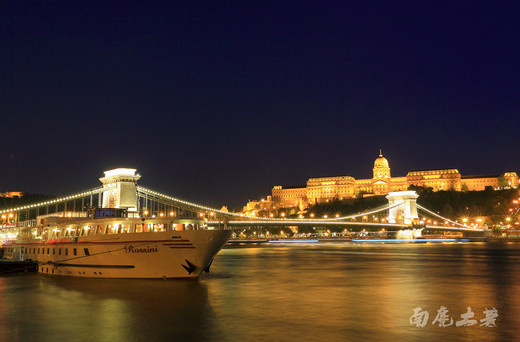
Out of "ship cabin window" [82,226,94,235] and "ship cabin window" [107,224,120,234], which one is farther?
"ship cabin window" [82,226,94,235]

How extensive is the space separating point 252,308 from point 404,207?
124052 millimetres

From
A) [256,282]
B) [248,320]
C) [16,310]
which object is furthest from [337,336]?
[256,282]

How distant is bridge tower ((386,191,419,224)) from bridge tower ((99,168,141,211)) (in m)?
85.2

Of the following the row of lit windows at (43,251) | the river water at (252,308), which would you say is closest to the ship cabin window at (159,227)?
the river water at (252,308)

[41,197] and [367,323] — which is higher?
[41,197]

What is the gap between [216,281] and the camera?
94.0 ft

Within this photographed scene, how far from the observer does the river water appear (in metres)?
14.3

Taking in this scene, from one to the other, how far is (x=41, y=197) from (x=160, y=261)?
9983cm

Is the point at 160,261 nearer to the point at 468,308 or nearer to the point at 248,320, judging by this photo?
the point at 248,320

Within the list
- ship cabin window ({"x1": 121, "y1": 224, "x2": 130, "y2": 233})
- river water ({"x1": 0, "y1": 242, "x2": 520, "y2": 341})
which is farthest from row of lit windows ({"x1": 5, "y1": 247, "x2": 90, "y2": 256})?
ship cabin window ({"x1": 121, "y1": 224, "x2": 130, "y2": 233})

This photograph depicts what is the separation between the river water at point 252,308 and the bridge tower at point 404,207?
107m

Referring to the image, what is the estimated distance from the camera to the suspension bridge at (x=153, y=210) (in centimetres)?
5618

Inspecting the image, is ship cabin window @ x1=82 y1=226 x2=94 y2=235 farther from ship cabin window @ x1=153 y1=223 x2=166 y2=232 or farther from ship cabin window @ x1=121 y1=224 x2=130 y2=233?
ship cabin window @ x1=153 y1=223 x2=166 y2=232

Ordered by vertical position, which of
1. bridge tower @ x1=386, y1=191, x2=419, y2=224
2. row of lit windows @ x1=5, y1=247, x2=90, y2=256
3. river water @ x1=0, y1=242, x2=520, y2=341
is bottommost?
river water @ x1=0, y1=242, x2=520, y2=341
